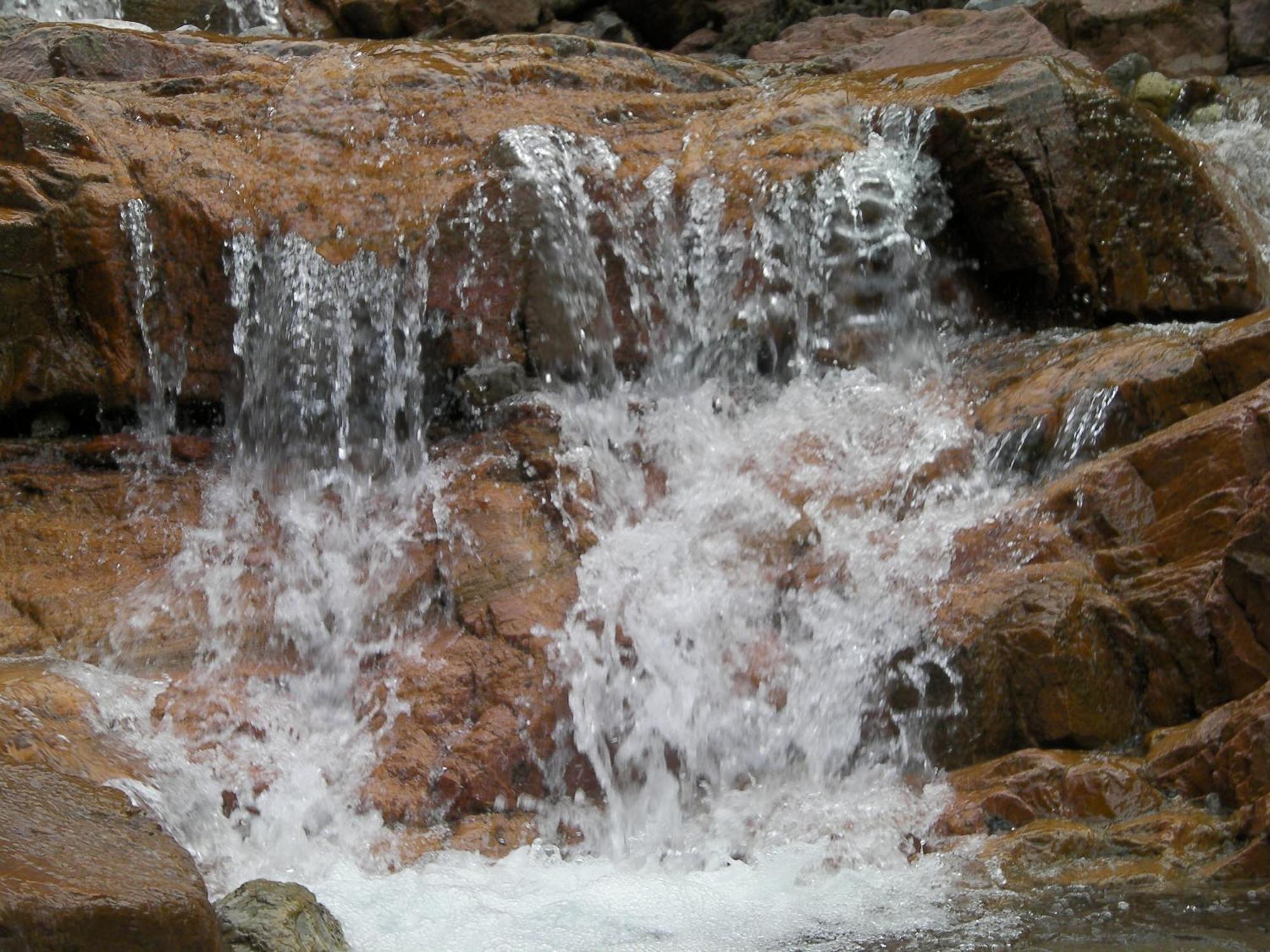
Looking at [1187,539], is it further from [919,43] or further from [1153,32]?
[1153,32]

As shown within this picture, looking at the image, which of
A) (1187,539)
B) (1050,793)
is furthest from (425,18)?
(1050,793)

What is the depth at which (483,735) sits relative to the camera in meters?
5.55

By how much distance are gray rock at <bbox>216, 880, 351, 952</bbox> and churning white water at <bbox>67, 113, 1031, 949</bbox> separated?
0.66 feet

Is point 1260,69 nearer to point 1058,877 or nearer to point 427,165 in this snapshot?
point 427,165

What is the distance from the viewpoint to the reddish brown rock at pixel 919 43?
9953 mm

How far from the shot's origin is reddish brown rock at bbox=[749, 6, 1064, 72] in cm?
995

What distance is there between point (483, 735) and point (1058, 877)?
235 centimetres

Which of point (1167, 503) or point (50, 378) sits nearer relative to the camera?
point (1167, 503)

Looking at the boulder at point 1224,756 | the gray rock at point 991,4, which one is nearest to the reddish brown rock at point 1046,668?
the boulder at point 1224,756

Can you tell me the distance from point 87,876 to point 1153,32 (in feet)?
37.4

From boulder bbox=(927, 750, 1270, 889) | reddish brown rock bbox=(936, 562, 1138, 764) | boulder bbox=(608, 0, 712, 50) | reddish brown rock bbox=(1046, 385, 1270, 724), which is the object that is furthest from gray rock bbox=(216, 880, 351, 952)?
boulder bbox=(608, 0, 712, 50)

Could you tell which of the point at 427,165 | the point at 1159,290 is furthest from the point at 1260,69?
the point at 427,165

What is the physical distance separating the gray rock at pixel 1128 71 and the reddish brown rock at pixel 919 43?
51 cm

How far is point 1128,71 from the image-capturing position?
10.5m
